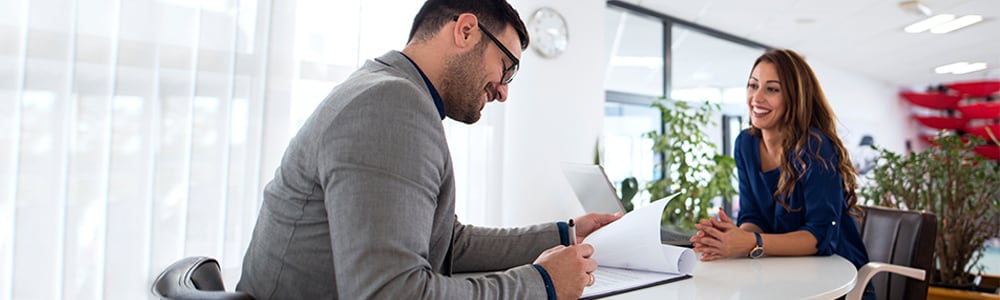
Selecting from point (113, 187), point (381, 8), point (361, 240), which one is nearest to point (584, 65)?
point (381, 8)

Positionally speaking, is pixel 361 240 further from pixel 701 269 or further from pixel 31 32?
pixel 31 32

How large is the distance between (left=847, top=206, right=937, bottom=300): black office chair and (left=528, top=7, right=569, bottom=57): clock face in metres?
2.09

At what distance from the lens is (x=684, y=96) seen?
5812 mm

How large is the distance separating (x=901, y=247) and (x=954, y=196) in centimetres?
182

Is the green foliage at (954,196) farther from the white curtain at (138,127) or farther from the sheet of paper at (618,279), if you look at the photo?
the white curtain at (138,127)

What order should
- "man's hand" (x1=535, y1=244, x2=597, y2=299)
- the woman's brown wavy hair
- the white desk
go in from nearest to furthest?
"man's hand" (x1=535, y1=244, x2=597, y2=299) < the white desk < the woman's brown wavy hair

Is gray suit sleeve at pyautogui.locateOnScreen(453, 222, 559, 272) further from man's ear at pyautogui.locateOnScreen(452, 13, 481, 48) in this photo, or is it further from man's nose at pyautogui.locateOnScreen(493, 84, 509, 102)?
man's ear at pyautogui.locateOnScreen(452, 13, 481, 48)

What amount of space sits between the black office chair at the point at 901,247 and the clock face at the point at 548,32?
2094 millimetres

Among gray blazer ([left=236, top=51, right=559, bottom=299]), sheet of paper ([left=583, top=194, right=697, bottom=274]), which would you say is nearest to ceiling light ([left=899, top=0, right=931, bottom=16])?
sheet of paper ([left=583, top=194, right=697, bottom=274])

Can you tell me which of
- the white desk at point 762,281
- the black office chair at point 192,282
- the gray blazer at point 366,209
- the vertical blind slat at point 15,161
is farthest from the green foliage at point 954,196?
the vertical blind slat at point 15,161

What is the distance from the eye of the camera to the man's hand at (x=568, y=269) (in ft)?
3.08

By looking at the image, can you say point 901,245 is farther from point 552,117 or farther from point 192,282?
point 192,282

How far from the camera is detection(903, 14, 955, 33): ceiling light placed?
212 inches

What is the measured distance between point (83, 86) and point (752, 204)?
7.28 ft
